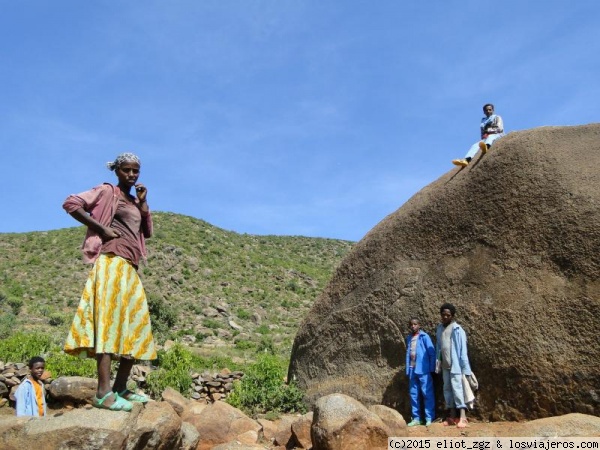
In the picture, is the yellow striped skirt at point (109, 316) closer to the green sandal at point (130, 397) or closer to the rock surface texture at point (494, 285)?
the green sandal at point (130, 397)

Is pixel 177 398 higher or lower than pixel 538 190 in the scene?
lower

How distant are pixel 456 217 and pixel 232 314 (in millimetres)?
26139

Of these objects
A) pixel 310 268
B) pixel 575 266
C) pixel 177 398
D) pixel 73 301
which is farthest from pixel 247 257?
pixel 575 266

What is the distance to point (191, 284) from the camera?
3678cm

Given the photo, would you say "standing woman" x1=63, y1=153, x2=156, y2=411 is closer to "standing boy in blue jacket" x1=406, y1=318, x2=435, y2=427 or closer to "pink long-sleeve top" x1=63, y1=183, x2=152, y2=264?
"pink long-sleeve top" x1=63, y1=183, x2=152, y2=264

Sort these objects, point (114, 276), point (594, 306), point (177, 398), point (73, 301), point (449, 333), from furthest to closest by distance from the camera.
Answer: point (73, 301) < point (177, 398) < point (449, 333) < point (594, 306) < point (114, 276)

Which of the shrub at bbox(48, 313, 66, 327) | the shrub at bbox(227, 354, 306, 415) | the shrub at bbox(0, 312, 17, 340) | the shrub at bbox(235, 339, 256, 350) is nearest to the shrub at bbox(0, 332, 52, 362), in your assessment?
the shrub at bbox(227, 354, 306, 415)

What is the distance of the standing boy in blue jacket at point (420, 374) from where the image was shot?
7.29 meters

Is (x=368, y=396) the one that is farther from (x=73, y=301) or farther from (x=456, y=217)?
(x=73, y=301)

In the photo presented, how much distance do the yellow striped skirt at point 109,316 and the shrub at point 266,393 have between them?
15.3 feet

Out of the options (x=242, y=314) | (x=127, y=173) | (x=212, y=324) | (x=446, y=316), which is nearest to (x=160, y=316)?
(x=212, y=324)

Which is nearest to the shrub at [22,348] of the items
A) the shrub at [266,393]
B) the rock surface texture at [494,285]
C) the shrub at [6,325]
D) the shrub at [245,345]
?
the shrub at [266,393]

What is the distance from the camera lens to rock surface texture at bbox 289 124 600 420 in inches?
255

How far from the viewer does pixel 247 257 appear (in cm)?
4566
